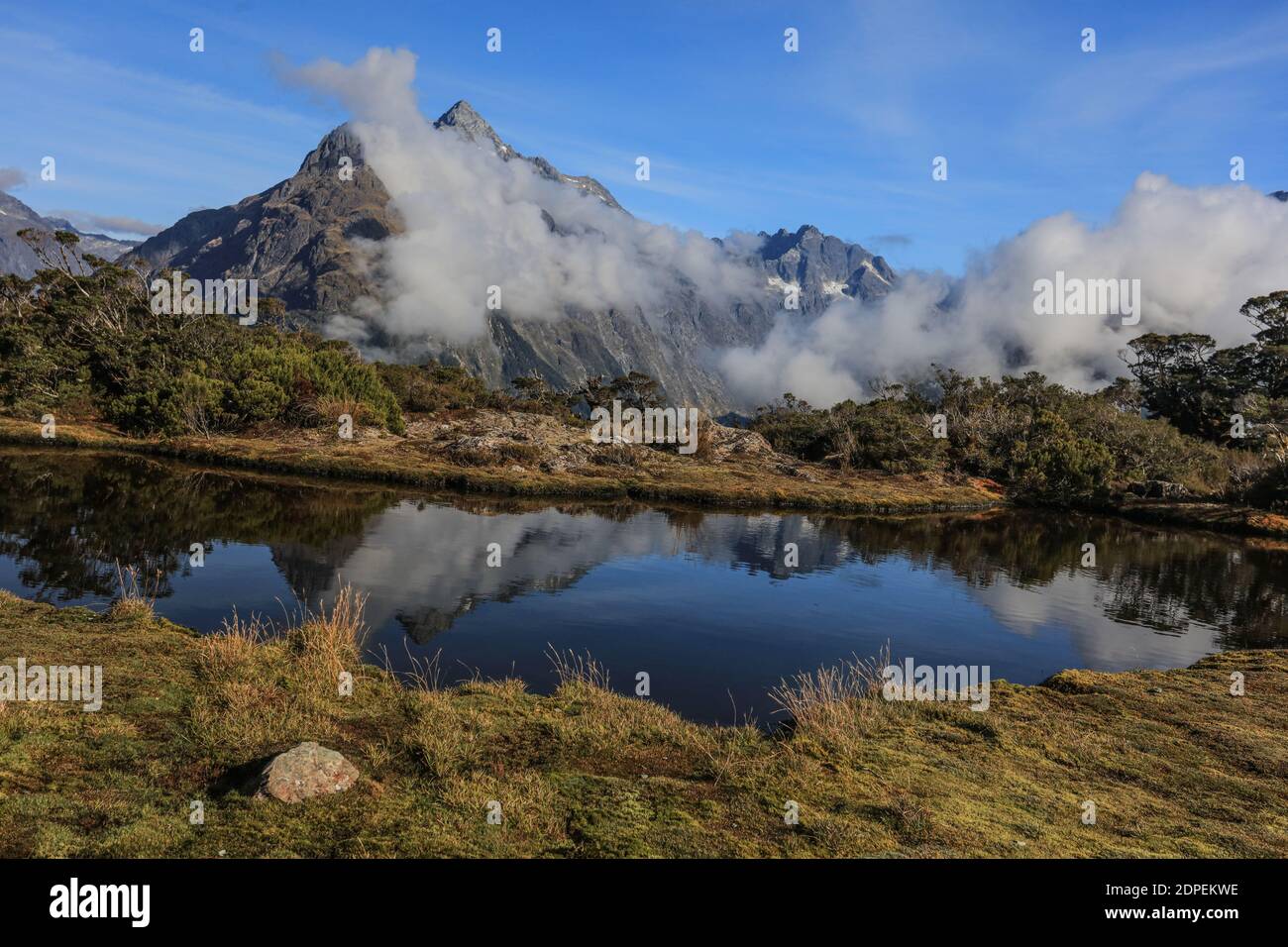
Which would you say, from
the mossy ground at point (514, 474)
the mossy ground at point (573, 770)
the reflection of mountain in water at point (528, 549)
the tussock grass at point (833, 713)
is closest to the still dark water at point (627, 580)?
the reflection of mountain in water at point (528, 549)

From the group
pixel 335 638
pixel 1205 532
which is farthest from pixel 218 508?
pixel 1205 532

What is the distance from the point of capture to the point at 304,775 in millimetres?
10391

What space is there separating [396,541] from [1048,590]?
110ft

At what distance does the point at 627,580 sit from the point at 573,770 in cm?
2211

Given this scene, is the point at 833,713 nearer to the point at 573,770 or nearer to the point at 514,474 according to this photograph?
the point at 573,770

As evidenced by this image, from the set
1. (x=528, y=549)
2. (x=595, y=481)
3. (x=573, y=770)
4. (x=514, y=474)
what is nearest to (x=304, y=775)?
(x=573, y=770)

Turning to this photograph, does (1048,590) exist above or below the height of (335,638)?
below

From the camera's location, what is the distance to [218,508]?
1711 inches

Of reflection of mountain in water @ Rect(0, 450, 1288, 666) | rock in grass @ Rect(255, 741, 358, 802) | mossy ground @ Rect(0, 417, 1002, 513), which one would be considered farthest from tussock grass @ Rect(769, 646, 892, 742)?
mossy ground @ Rect(0, 417, 1002, 513)

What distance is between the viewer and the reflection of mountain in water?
29.7 metres

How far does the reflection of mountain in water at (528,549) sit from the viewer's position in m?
29.7

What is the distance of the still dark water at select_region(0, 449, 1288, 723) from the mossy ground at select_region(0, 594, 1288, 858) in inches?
178
